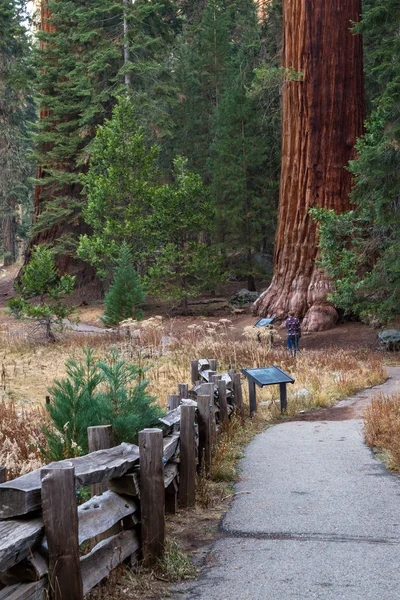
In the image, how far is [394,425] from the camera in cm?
844

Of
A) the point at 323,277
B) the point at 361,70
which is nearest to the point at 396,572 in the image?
the point at 323,277

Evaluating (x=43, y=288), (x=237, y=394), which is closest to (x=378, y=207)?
(x=237, y=394)

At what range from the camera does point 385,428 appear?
8.64m

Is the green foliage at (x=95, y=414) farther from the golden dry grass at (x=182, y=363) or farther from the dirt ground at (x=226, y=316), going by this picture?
the dirt ground at (x=226, y=316)

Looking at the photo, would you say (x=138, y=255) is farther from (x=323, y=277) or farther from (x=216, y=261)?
(x=323, y=277)

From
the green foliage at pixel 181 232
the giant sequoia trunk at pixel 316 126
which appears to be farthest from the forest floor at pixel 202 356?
the green foliage at pixel 181 232

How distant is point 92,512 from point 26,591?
75 cm

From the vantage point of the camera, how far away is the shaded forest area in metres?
18.0

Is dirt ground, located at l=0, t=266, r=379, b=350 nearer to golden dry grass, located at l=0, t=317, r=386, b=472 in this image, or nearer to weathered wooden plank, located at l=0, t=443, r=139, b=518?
golden dry grass, located at l=0, t=317, r=386, b=472

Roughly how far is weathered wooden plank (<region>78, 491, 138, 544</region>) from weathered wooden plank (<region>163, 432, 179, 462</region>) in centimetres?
88

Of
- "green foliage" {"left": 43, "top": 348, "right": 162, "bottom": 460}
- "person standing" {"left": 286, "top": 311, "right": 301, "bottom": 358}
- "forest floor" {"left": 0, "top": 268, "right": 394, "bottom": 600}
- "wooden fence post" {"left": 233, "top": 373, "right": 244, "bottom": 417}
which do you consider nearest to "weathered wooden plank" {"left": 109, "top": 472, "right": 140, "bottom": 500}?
"forest floor" {"left": 0, "top": 268, "right": 394, "bottom": 600}

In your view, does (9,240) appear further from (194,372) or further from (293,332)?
(194,372)

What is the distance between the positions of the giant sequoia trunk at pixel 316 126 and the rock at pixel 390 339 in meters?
2.52

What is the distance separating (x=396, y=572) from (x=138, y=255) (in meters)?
25.1
